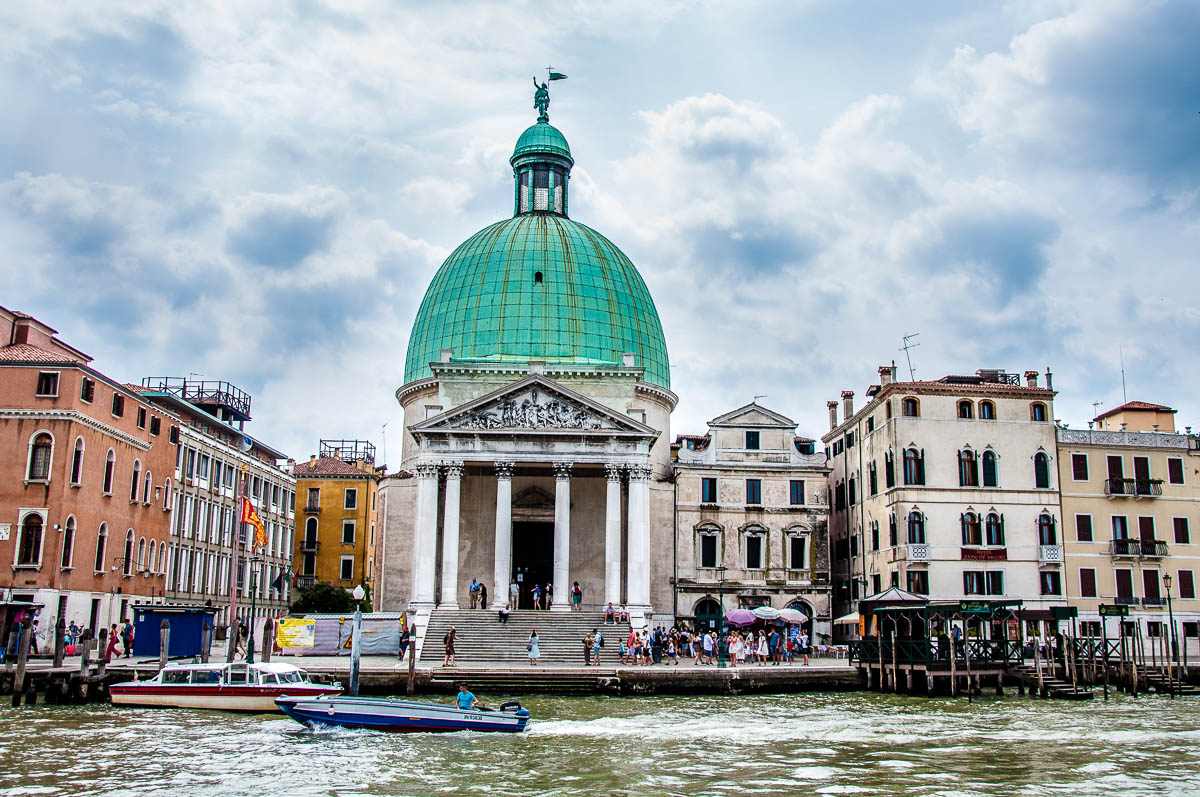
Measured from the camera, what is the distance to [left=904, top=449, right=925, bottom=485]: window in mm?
46344

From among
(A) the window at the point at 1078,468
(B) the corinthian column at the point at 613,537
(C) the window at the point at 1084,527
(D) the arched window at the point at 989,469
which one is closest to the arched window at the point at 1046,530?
(C) the window at the point at 1084,527

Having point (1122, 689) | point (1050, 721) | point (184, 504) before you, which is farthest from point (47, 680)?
point (1122, 689)

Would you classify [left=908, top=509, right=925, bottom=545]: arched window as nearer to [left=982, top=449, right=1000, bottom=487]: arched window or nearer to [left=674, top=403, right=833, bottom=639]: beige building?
[left=982, top=449, right=1000, bottom=487]: arched window

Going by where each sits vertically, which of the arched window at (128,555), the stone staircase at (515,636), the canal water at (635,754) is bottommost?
the canal water at (635,754)

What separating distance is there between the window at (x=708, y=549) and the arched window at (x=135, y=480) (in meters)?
23.0

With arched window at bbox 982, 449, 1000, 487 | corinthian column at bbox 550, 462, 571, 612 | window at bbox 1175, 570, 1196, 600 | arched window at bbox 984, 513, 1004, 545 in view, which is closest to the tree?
corinthian column at bbox 550, 462, 571, 612

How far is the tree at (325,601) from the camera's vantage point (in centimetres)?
6331

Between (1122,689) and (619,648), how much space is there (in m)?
16.7

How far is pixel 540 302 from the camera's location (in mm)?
52219

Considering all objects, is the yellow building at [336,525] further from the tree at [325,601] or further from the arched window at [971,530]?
the arched window at [971,530]

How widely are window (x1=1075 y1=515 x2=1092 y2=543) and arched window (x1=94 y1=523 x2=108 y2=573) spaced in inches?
1486

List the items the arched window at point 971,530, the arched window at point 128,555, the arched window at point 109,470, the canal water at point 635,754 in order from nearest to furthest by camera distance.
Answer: the canal water at point 635,754
the arched window at point 109,470
the arched window at point 128,555
the arched window at point 971,530

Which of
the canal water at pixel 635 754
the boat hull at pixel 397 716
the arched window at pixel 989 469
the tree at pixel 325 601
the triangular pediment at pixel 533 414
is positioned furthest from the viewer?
the tree at pixel 325 601

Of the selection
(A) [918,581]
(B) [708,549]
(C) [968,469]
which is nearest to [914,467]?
(C) [968,469]
